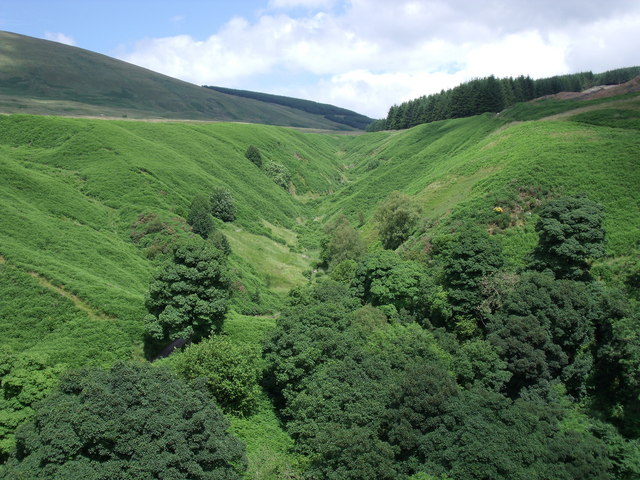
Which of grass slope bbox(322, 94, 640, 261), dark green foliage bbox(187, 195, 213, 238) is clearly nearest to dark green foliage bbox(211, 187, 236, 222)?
dark green foliage bbox(187, 195, 213, 238)

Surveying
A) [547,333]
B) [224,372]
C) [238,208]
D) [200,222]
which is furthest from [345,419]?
[238,208]

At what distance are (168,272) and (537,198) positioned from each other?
41.4 metres

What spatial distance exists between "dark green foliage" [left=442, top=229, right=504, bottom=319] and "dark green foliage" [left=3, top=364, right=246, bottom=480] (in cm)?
2262

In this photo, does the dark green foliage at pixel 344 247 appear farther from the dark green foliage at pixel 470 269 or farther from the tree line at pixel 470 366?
the dark green foliage at pixel 470 269

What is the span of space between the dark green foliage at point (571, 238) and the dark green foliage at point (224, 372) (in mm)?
26471

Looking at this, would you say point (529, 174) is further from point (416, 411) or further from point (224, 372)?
point (224, 372)

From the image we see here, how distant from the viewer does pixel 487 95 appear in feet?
416

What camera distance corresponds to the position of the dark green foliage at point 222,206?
72.9 meters

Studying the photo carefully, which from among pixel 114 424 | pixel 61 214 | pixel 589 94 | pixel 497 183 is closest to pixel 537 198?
pixel 497 183

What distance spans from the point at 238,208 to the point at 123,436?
61.3 meters

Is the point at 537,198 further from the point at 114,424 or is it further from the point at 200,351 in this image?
the point at 114,424

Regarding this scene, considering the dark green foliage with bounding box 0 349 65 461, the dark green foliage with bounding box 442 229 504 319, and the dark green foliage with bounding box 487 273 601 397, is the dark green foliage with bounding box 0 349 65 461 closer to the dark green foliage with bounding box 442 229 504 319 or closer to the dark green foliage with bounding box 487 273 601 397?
the dark green foliage with bounding box 487 273 601 397

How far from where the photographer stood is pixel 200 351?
2905 cm

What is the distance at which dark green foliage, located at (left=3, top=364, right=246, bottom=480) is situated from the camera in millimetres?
19031
